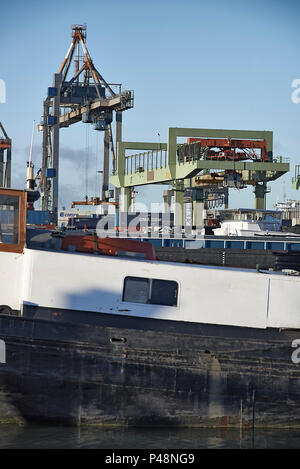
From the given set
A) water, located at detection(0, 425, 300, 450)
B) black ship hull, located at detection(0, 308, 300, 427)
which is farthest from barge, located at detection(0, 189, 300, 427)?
water, located at detection(0, 425, 300, 450)

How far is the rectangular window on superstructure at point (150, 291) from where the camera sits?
1369 centimetres

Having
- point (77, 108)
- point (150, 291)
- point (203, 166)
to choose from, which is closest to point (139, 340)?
point (150, 291)

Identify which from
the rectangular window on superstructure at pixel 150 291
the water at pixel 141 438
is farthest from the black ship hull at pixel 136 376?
the rectangular window on superstructure at pixel 150 291

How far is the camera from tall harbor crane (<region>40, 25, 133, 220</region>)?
75.2 meters

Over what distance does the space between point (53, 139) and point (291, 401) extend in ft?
218

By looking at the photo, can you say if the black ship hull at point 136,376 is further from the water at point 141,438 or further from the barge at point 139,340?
the water at point 141,438

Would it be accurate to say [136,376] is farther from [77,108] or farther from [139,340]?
[77,108]

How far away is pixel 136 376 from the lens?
13.1 meters

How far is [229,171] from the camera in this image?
5816cm

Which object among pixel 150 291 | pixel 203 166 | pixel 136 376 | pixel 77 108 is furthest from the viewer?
pixel 77 108

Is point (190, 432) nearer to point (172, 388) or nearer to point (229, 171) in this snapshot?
point (172, 388)

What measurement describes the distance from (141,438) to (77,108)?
7545cm

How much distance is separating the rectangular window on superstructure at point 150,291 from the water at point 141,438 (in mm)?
2615

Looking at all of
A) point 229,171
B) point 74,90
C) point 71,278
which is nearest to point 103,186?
point 74,90
